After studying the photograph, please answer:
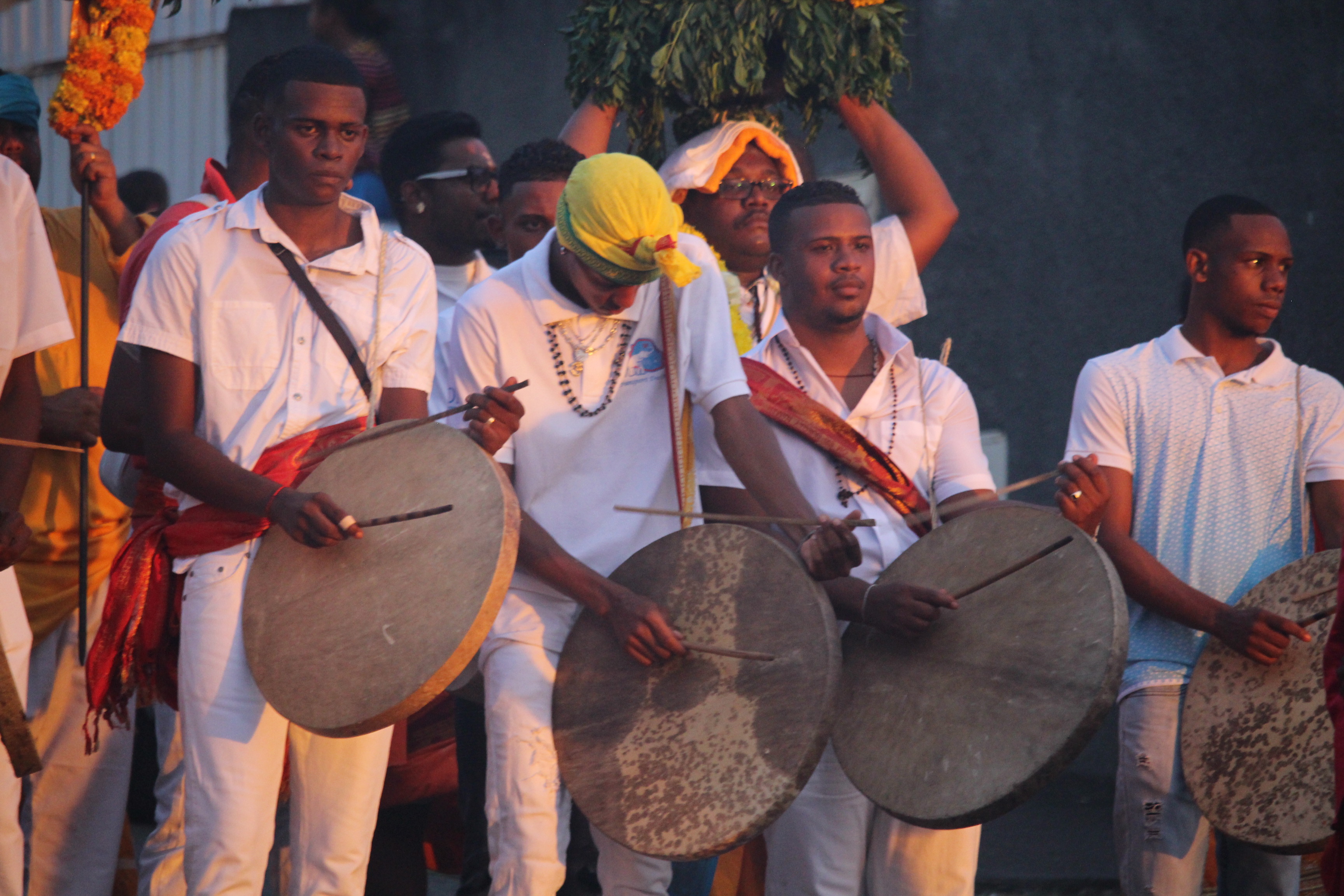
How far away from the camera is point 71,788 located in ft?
15.8

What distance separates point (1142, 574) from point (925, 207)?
1713 millimetres

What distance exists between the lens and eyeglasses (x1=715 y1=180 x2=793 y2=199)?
5586mm

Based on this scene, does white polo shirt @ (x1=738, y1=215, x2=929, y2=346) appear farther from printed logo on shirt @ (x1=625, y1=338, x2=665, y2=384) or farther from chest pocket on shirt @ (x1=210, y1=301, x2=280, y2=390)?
chest pocket on shirt @ (x1=210, y1=301, x2=280, y2=390)

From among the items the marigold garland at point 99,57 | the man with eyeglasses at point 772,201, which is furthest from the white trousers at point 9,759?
the man with eyeglasses at point 772,201

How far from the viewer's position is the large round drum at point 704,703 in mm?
3773

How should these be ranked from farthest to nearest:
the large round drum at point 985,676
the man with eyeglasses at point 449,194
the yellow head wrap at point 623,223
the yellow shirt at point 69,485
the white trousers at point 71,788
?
the man with eyeglasses at point 449,194
the yellow shirt at point 69,485
the white trousers at point 71,788
the yellow head wrap at point 623,223
the large round drum at point 985,676

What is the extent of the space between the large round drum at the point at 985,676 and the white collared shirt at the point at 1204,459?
36.4 inches

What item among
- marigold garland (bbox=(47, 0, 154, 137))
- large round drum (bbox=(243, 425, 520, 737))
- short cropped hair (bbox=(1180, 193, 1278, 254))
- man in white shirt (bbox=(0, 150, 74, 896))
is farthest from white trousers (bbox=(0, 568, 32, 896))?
short cropped hair (bbox=(1180, 193, 1278, 254))

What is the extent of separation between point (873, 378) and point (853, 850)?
144 centimetres

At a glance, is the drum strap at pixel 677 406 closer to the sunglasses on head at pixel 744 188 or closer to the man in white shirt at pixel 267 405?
the man in white shirt at pixel 267 405

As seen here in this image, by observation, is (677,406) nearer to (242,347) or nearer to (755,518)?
(755,518)

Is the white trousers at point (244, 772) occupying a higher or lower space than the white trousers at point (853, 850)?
higher

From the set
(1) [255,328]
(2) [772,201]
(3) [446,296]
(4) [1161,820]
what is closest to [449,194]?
(3) [446,296]

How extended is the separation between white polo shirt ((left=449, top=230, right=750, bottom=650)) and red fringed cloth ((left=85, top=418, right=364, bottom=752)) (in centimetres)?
47
